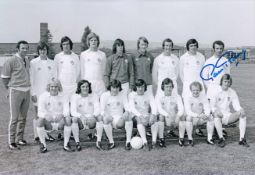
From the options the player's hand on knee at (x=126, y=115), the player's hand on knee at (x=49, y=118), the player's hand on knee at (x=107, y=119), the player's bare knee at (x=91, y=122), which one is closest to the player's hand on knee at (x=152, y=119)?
the player's hand on knee at (x=126, y=115)

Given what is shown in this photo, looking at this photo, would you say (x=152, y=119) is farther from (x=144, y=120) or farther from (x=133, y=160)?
(x=133, y=160)

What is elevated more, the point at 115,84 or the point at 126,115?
the point at 115,84

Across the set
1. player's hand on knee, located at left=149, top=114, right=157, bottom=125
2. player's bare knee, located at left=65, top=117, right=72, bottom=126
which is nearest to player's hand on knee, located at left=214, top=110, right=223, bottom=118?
player's hand on knee, located at left=149, top=114, right=157, bottom=125

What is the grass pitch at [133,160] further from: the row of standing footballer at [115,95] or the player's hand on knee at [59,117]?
the player's hand on knee at [59,117]

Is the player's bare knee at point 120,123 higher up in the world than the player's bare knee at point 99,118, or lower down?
lower down

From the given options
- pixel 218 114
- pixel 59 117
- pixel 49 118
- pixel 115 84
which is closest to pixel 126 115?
pixel 115 84

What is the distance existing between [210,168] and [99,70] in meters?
2.86

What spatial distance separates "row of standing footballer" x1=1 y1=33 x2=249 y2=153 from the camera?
5848 mm

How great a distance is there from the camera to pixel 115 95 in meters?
6.11

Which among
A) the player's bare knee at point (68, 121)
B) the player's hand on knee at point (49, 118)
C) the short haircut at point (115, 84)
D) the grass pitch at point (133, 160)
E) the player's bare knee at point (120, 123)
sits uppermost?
the short haircut at point (115, 84)

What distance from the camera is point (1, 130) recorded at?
7398 millimetres

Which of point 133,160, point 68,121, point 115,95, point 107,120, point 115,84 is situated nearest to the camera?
point 133,160

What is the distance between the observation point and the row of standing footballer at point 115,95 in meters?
5.85

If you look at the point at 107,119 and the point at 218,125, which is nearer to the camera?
the point at 107,119
